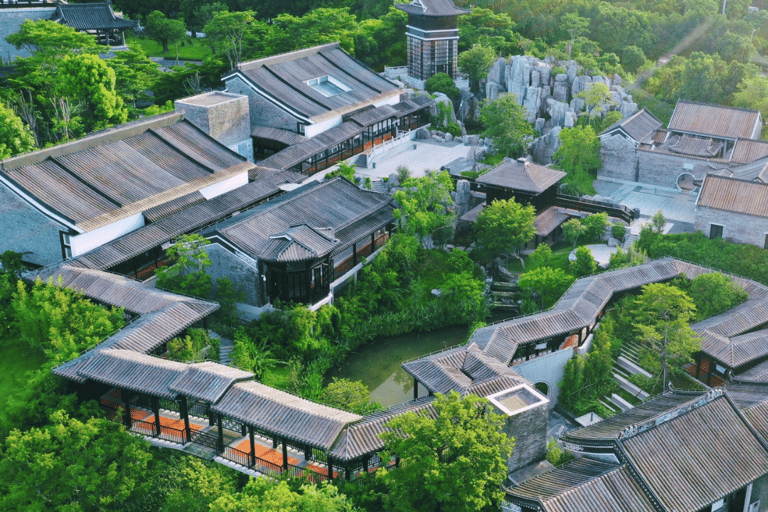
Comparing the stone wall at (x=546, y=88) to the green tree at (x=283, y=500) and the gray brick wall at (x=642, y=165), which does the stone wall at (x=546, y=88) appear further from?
the green tree at (x=283, y=500)

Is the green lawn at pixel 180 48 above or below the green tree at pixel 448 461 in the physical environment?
above

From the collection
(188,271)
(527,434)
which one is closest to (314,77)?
(188,271)

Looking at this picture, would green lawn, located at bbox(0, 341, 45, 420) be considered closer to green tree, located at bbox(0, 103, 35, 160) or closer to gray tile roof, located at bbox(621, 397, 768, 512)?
green tree, located at bbox(0, 103, 35, 160)

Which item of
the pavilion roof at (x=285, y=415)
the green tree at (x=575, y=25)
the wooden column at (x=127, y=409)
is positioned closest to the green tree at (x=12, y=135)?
the wooden column at (x=127, y=409)

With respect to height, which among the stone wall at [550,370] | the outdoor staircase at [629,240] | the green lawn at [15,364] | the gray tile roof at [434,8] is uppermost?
the gray tile roof at [434,8]

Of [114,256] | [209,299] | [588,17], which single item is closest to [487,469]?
[209,299]

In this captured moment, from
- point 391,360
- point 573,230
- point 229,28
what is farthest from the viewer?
point 229,28

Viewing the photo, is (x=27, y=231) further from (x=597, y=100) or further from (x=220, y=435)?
(x=597, y=100)
